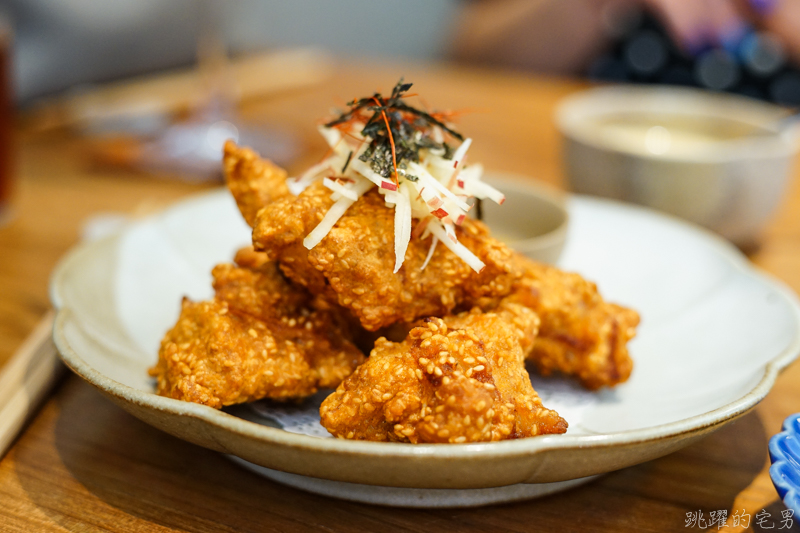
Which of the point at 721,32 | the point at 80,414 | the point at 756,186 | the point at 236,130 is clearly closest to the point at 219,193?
the point at 80,414

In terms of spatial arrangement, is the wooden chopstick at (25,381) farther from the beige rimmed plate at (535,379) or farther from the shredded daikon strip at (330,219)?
Result: the shredded daikon strip at (330,219)

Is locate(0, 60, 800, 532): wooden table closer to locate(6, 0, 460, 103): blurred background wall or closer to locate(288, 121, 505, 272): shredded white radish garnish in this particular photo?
locate(288, 121, 505, 272): shredded white radish garnish

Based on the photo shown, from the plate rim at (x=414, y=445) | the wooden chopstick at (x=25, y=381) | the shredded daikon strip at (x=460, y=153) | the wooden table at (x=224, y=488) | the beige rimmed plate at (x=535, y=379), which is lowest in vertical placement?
the wooden table at (x=224, y=488)

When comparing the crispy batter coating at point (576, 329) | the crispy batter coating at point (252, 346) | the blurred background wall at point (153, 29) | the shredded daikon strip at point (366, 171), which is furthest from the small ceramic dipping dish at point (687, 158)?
the blurred background wall at point (153, 29)

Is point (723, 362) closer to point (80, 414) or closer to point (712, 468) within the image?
point (712, 468)

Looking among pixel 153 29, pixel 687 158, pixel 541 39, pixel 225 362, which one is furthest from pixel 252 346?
pixel 541 39

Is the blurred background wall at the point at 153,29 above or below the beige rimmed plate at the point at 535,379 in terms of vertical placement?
above
